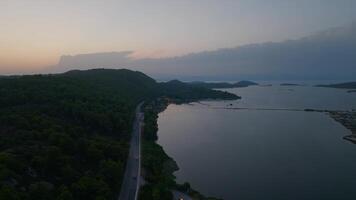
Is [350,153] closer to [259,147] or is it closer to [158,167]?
[259,147]

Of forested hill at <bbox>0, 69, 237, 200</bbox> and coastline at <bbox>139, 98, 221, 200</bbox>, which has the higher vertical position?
forested hill at <bbox>0, 69, 237, 200</bbox>

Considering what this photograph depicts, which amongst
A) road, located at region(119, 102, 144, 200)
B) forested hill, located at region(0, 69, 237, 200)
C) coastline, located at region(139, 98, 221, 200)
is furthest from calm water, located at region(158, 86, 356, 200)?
forested hill, located at region(0, 69, 237, 200)

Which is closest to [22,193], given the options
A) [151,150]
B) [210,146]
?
[151,150]

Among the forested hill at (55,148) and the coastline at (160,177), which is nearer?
the forested hill at (55,148)

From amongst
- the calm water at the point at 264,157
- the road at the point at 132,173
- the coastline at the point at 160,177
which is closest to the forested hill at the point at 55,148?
the road at the point at 132,173

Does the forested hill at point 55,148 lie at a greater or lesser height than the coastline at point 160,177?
greater

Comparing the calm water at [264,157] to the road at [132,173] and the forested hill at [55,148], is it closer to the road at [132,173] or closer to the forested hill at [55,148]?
the road at [132,173]

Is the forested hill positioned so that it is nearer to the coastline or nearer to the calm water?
the coastline

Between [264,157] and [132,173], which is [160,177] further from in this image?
[264,157]
